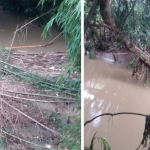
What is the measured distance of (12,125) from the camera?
34.3 inches

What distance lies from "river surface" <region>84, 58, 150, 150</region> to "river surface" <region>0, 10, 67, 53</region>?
0.15m

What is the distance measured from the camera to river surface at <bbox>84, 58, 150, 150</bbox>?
782 millimetres

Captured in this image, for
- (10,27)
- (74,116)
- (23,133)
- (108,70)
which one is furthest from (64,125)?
(10,27)

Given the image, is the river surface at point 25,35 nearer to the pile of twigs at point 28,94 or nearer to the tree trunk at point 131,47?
the pile of twigs at point 28,94

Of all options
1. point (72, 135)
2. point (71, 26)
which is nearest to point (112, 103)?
point (72, 135)

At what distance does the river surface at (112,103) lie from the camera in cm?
78

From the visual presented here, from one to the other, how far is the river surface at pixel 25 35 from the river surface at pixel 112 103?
0.15m

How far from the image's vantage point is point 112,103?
2.58 feet

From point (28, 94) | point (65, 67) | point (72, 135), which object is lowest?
point (72, 135)

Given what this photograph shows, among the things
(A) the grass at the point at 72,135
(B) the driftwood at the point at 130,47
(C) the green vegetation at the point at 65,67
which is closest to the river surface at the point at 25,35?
(C) the green vegetation at the point at 65,67

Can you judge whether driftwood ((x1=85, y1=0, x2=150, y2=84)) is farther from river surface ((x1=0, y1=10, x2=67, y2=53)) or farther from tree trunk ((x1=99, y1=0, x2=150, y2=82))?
river surface ((x1=0, y1=10, x2=67, y2=53))

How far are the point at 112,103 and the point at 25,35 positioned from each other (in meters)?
0.40

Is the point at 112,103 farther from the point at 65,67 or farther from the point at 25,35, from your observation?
the point at 25,35

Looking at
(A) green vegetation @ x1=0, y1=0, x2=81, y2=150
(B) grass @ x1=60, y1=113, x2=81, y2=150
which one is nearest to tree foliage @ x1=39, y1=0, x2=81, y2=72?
(A) green vegetation @ x1=0, y1=0, x2=81, y2=150
